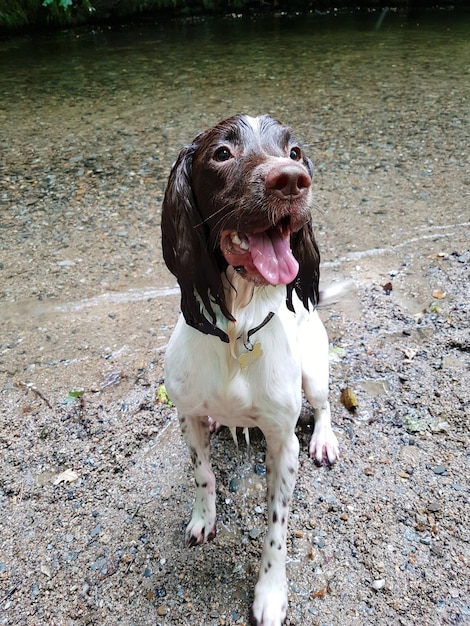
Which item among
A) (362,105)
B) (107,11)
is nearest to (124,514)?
(362,105)

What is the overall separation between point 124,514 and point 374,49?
30.5 feet

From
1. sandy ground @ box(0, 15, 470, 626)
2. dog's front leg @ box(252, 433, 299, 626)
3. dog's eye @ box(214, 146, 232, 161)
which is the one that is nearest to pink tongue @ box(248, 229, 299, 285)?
dog's eye @ box(214, 146, 232, 161)

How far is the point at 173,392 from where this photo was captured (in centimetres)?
181

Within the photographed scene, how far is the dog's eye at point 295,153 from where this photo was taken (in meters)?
1.64

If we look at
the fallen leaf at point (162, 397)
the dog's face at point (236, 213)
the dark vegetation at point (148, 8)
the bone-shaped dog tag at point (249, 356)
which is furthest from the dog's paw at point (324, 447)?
the dark vegetation at point (148, 8)

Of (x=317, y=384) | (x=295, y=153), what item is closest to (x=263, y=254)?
(x=295, y=153)

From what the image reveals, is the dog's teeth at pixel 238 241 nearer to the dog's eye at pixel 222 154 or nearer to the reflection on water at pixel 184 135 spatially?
the dog's eye at pixel 222 154

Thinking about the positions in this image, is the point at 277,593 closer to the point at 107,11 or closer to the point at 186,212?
the point at 186,212

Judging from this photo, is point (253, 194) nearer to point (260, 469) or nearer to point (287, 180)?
point (287, 180)

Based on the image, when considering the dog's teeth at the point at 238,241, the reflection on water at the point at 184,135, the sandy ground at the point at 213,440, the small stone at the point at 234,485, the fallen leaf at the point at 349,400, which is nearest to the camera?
the dog's teeth at the point at 238,241

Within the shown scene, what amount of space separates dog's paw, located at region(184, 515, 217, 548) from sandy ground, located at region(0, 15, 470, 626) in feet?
0.12

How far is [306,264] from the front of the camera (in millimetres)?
1718

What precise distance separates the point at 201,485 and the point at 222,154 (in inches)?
47.8

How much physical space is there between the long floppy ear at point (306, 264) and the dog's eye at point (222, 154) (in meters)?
0.30
